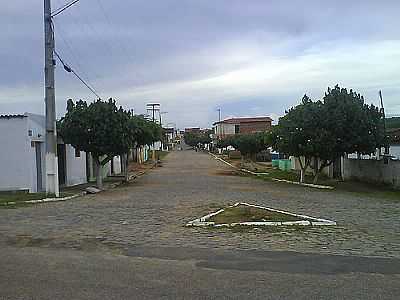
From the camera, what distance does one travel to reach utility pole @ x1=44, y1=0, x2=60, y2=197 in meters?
23.5

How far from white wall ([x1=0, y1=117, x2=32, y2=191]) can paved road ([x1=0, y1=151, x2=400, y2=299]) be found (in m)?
8.84

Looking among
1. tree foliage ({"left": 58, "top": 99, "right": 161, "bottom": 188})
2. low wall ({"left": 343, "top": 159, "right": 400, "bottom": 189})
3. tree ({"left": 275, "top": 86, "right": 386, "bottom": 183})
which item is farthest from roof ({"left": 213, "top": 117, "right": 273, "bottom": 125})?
tree foliage ({"left": 58, "top": 99, "right": 161, "bottom": 188})

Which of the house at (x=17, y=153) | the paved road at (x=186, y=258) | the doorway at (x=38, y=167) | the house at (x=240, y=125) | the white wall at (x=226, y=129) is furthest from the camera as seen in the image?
the white wall at (x=226, y=129)

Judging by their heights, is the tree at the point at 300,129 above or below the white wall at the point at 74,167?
above

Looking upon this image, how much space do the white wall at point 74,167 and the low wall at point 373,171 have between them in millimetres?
16949

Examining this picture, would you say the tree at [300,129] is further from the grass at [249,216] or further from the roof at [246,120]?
the roof at [246,120]

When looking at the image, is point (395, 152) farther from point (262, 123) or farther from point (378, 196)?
point (262, 123)

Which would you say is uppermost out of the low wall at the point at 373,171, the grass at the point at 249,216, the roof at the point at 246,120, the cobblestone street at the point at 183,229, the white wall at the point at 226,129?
the roof at the point at 246,120

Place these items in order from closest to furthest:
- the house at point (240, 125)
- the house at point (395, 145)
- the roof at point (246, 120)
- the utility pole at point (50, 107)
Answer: the utility pole at point (50, 107) → the house at point (395, 145) → the house at point (240, 125) → the roof at point (246, 120)

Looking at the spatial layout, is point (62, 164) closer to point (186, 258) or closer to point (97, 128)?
point (97, 128)

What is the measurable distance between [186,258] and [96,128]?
20.2 metres

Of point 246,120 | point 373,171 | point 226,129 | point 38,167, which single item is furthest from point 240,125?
point 38,167

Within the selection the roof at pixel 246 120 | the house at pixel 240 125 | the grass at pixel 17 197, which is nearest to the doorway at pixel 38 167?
the grass at pixel 17 197

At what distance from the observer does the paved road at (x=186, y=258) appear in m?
7.06
